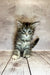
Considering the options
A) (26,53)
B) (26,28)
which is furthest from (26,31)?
(26,53)

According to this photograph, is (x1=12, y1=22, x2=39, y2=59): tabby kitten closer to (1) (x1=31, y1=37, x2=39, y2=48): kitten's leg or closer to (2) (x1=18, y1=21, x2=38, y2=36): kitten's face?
(2) (x1=18, y1=21, x2=38, y2=36): kitten's face

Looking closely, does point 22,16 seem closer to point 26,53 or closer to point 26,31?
point 26,31

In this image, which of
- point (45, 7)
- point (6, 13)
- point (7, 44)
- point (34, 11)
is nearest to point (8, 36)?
point (7, 44)

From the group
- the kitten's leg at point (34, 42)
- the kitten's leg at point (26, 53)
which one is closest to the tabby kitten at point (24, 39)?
the kitten's leg at point (26, 53)

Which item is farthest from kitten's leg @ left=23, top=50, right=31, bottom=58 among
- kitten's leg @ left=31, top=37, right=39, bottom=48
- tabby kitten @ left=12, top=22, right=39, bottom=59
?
kitten's leg @ left=31, top=37, right=39, bottom=48

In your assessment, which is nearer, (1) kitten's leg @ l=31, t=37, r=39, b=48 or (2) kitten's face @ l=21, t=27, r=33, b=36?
(2) kitten's face @ l=21, t=27, r=33, b=36

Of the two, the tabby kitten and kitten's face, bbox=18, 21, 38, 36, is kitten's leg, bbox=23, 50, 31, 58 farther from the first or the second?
kitten's face, bbox=18, 21, 38, 36

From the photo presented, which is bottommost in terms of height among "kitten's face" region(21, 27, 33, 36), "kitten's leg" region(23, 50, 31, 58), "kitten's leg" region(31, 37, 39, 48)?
"kitten's leg" region(23, 50, 31, 58)

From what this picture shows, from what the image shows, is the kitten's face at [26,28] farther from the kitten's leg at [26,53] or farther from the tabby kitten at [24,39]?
the kitten's leg at [26,53]

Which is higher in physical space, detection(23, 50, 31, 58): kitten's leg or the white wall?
the white wall

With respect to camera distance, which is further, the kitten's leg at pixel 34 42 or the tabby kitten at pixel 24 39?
the kitten's leg at pixel 34 42

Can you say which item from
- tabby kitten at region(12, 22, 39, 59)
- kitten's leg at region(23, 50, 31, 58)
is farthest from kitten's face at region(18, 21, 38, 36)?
kitten's leg at region(23, 50, 31, 58)

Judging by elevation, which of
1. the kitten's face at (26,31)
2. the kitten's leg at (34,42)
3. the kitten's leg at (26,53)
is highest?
the kitten's face at (26,31)

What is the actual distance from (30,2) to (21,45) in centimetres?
48
